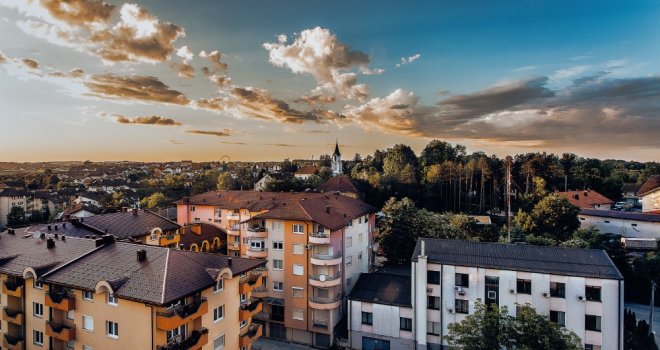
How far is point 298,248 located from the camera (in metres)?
33.1

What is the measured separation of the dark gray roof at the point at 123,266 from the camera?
17.9 metres

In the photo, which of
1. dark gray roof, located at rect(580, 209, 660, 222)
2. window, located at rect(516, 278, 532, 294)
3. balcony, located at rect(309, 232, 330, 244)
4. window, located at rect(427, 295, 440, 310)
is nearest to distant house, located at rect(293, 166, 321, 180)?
dark gray roof, located at rect(580, 209, 660, 222)

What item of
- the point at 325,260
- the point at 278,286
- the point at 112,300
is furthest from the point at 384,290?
the point at 112,300

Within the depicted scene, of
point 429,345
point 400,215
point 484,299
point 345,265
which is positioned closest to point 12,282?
point 345,265

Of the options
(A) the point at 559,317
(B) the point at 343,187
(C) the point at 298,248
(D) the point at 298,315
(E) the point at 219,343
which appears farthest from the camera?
(B) the point at 343,187

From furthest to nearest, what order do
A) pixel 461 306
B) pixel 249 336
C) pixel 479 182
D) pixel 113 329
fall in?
1. pixel 479 182
2. pixel 461 306
3. pixel 249 336
4. pixel 113 329

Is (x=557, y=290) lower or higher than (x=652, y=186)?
lower

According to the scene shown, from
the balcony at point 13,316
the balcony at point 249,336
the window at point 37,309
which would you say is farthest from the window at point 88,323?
the balcony at point 249,336

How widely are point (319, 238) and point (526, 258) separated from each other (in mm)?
15553

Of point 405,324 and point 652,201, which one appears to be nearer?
point 405,324

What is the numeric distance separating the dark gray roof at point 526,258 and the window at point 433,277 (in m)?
0.88

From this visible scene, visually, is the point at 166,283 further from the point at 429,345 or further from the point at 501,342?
the point at 429,345

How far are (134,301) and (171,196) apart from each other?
8236 centimetres

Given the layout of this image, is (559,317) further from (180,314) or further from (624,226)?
(624,226)
